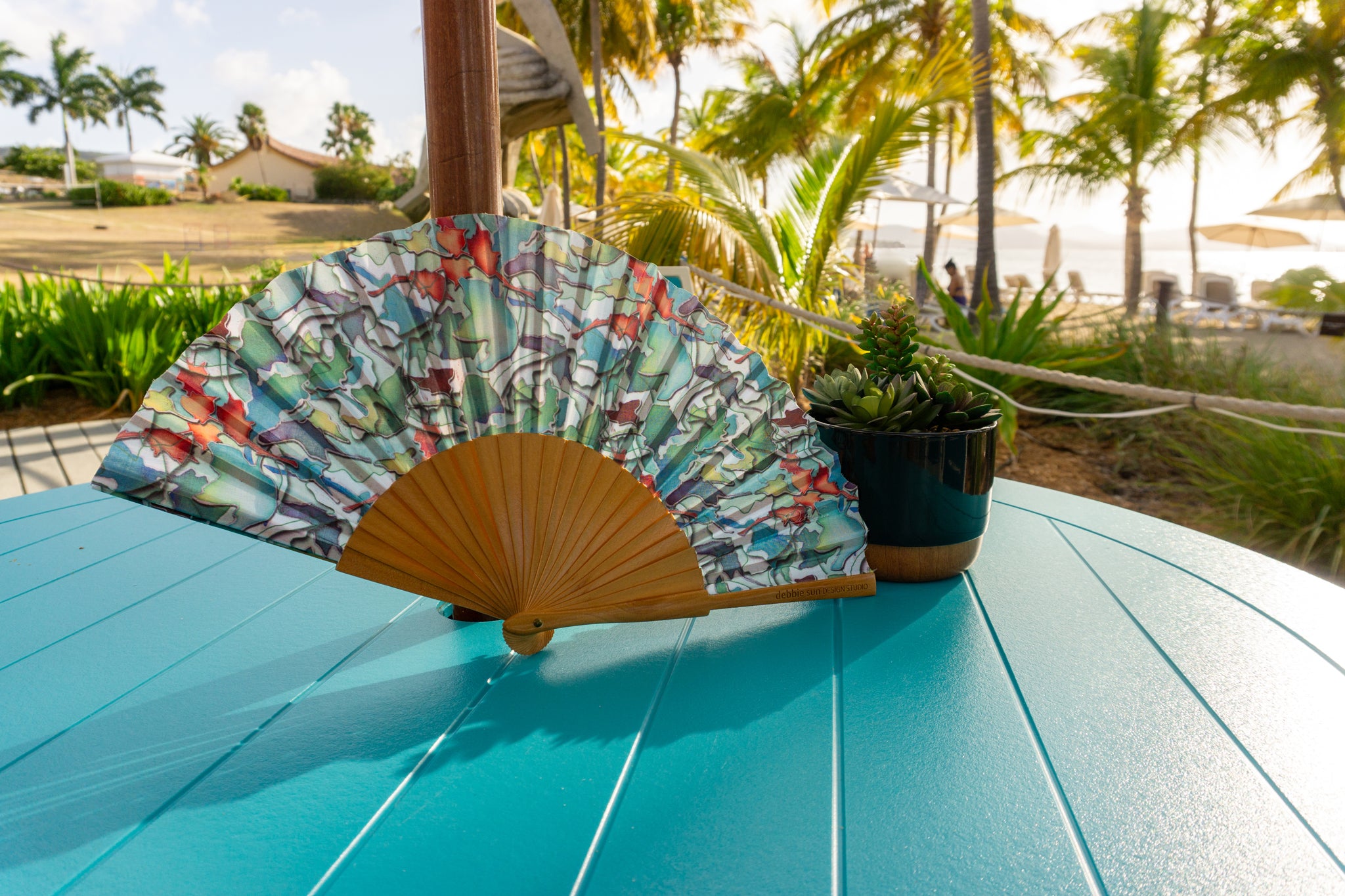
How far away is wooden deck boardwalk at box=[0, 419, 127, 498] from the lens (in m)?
3.03

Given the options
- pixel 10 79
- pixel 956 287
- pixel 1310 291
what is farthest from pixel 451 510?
pixel 10 79

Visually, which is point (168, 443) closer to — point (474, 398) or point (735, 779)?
point (474, 398)

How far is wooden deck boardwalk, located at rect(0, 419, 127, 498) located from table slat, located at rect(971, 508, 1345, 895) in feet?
9.87

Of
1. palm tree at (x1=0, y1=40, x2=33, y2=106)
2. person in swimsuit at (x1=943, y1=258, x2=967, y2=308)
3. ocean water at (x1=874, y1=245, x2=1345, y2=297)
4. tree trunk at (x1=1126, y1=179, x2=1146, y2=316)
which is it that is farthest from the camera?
palm tree at (x1=0, y1=40, x2=33, y2=106)

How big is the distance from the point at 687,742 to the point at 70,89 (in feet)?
169

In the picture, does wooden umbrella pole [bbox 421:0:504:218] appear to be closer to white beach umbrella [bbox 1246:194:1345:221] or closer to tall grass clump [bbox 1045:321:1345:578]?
tall grass clump [bbox 1045:321:1345:578]

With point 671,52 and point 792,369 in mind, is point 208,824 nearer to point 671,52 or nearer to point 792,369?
point 792,369

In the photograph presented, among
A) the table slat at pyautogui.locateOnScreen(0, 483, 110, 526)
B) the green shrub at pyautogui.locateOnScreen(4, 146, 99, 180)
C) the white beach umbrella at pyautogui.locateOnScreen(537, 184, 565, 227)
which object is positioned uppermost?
the green shrub at pyautogui.locateOnScreen(4, 146, 99, 180)

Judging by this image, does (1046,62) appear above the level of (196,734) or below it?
above

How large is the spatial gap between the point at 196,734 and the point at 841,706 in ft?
2.12

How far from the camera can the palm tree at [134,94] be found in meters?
41.6

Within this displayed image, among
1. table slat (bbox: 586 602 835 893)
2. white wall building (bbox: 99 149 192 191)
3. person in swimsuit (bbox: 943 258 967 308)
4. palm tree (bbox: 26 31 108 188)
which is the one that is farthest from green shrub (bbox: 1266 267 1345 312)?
palm tree (bbox: 26 31 108 188)

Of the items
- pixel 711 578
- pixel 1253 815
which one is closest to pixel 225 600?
pixel 711 578

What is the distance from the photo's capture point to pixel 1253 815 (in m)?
0.66
